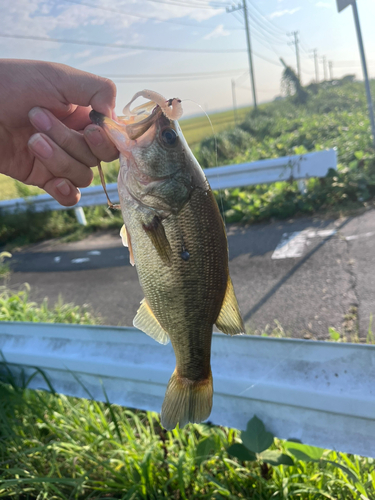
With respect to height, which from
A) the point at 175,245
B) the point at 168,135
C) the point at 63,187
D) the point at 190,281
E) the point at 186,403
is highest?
the point at 168,135

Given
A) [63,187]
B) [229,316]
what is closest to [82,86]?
[63,187]

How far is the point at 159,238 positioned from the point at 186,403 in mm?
560

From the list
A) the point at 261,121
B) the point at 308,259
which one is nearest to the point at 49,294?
the point at 308,259

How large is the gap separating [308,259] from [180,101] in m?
4.03

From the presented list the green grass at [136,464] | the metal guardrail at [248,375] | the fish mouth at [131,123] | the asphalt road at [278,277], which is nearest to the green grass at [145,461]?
the green grass at [136,464]

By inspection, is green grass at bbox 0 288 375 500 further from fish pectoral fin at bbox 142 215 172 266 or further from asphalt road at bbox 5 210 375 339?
asphalt road at bbox 5 210 375 339

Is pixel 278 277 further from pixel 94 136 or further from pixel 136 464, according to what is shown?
pixel 94 136

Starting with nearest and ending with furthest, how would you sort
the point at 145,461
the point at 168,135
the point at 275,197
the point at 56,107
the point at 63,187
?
the point at 168,135, the point at 56,107, the point at 63,187, the point at 145,461, the point at 275,197

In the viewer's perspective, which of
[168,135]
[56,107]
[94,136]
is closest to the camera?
[168,135]

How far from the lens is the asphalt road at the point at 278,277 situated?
12.2 feet

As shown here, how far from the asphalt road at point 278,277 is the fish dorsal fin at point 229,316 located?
239 cm

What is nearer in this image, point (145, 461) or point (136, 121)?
point (136, 121)

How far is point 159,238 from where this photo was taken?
1271mm

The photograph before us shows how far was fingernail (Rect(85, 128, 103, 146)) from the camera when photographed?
1.48 meters
